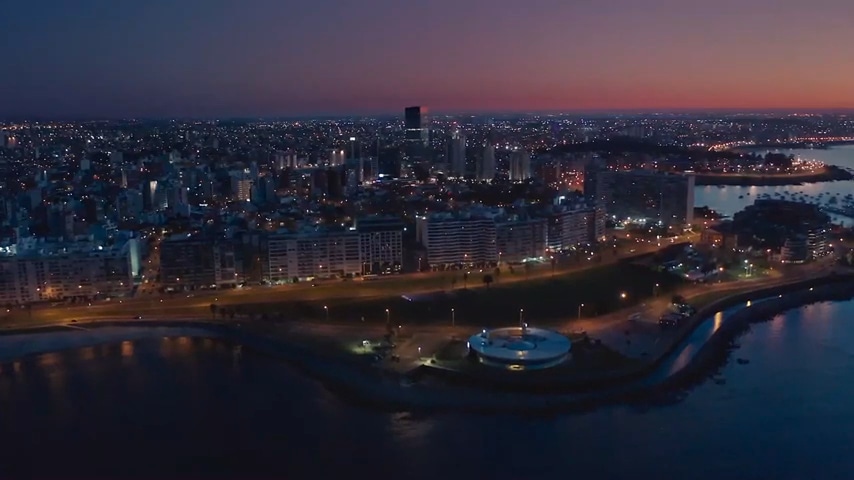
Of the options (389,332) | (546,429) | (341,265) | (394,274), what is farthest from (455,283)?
(546,429)

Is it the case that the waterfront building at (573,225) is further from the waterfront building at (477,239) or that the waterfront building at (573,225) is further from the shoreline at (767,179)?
the shoreline at (767,179)

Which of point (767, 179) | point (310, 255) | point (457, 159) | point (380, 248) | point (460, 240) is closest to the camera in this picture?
point (310, 255)

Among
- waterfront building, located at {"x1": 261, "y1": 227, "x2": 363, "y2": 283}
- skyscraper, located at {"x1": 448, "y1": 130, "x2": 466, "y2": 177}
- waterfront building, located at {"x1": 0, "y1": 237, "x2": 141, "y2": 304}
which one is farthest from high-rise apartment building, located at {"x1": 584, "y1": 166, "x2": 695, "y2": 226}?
waterfront building, located at {"x1": 0, "y1": 237, "x2": 141, "y2": 304}

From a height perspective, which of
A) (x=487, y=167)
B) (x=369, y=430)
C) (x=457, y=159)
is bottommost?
(x=369, y=430)

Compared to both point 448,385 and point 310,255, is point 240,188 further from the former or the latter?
point 448,385

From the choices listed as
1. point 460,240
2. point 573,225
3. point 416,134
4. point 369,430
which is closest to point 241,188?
point 460,240

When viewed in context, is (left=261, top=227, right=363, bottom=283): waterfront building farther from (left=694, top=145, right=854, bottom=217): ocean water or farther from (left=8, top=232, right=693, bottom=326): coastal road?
(left=694, top=145, right=854, bottom=217): ocean water
